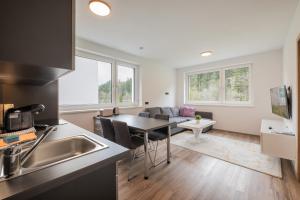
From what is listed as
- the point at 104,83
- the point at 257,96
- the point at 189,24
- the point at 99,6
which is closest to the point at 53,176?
the point at 99,6

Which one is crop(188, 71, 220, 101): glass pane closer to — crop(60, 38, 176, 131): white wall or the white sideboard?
crop(60, 38, 176, 131): white wall

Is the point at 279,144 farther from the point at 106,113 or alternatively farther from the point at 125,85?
the point at 125,85

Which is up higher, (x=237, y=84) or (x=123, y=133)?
(x=237, y=84)

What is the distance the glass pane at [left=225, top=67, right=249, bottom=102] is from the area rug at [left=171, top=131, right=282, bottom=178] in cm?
163

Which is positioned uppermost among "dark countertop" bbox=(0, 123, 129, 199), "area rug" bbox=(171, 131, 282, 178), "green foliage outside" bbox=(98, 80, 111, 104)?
"green foliage outside" bbox=(98, 80, 111, 104)

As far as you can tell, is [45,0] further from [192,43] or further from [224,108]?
[224,108]

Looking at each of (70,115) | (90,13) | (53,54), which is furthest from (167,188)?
(90,13)

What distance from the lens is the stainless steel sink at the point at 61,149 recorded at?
1061 millimetres

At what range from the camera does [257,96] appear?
4.19 m

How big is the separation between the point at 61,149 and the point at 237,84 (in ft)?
17.1

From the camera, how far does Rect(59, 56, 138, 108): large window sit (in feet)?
10.3

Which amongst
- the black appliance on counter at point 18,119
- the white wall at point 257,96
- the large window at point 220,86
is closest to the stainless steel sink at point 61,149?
the black appliance on counter at point 18,119

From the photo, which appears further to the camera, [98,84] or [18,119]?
[98,84]

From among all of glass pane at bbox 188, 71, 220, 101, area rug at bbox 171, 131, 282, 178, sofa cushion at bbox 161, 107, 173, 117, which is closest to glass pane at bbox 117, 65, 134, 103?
sofa cushion at bbox 161, 107, 173, 117
